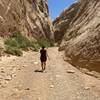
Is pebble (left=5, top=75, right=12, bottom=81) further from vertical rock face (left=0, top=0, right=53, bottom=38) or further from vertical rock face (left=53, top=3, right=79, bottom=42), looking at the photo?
vertical rock face (left=53, top=3, right=79, bottom=42)

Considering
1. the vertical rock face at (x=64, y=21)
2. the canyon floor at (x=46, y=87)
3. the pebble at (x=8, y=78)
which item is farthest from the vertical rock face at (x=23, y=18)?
the canyon floor at (x=46, y=87)

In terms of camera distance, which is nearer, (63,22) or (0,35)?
(0,35)

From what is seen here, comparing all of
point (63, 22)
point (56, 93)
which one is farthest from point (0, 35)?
point (63, 22)

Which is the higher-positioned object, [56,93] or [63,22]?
[63,22]

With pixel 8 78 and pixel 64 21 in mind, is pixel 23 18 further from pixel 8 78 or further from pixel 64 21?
pixel 64 21

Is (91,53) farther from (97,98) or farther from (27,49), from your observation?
(27,49)

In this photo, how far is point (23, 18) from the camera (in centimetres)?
3991

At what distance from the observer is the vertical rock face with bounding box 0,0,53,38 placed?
3103 cm

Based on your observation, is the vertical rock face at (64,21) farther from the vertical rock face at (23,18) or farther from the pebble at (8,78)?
the pebble at (8,78)

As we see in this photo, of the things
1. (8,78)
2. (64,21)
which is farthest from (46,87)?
(64,21)

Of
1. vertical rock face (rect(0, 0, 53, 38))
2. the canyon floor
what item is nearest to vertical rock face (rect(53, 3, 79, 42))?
vertical rock face (rect(0, 0, 53, 38))

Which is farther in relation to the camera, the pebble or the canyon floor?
the pebble

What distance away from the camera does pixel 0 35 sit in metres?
28.3

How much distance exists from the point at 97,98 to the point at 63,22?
69.7m
